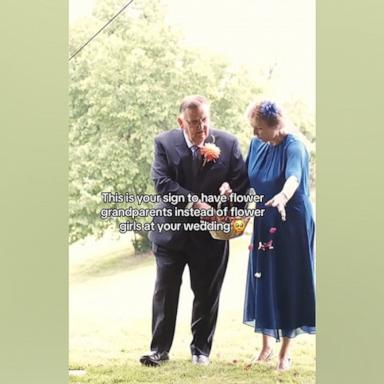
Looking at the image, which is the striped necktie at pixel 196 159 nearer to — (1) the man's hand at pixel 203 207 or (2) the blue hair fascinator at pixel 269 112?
(1) the man's hand at pixel 203 207

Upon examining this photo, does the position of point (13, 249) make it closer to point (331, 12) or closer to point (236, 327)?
point (236, 327)

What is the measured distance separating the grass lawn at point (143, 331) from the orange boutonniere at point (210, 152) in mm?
504

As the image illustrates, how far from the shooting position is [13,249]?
13.0 feet

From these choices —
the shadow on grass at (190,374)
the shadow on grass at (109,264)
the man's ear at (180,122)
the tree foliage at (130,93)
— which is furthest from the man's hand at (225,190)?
the shadow on grass at (190,374)

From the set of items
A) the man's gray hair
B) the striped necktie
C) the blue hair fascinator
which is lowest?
the striped necktie

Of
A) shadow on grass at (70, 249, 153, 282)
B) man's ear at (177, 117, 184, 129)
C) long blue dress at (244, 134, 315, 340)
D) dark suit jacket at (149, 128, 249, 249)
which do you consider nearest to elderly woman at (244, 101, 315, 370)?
long blue dress at (244, 134, 315, 340)

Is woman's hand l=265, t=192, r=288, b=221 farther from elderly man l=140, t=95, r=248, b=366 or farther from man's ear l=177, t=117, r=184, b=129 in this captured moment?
man's ear l=177, t=117, r=184, b=129

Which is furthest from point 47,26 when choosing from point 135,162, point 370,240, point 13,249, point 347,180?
point 370,240

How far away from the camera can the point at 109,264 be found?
4.03 m

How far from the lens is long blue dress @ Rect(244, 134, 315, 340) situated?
398 cm

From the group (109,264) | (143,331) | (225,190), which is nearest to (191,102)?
(225,190)

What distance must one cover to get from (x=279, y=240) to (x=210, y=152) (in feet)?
2.16

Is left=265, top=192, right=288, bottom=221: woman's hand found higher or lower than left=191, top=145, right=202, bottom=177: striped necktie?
lower

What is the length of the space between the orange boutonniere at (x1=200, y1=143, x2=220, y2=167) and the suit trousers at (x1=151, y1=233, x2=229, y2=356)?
464 mm
